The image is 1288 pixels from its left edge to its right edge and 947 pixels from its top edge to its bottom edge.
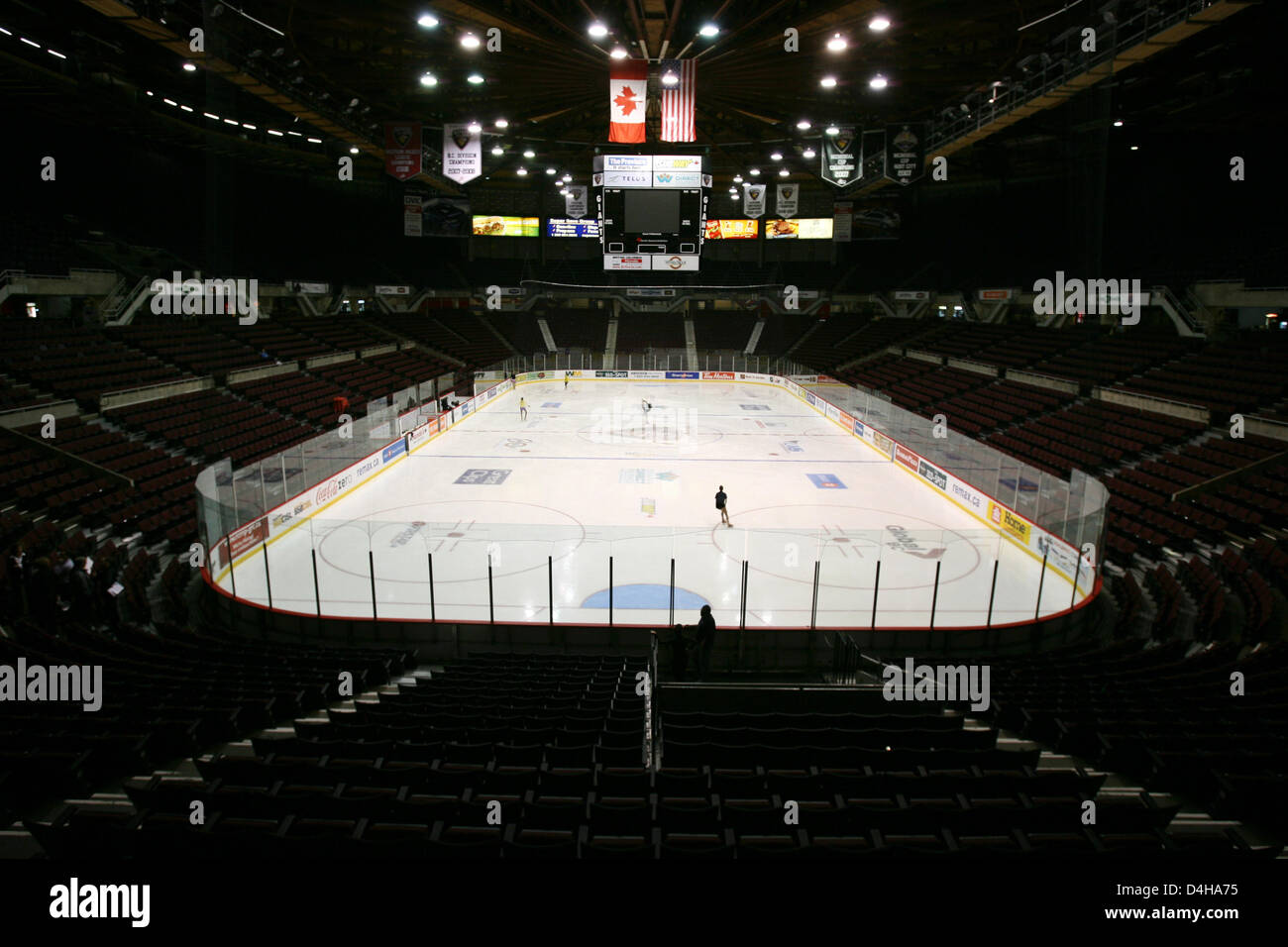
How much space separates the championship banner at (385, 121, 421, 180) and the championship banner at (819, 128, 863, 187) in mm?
14363

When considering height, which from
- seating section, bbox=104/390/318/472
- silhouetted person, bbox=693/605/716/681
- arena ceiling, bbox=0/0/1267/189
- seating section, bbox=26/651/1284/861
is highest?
arena ceiling, bbox=0/0/1267/189

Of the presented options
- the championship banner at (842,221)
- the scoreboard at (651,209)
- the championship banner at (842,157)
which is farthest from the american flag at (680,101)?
the championship banner at (842,221)

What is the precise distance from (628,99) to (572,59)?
3.09 metres

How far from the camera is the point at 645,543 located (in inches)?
577

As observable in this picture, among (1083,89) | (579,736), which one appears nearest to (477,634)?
(579,736)

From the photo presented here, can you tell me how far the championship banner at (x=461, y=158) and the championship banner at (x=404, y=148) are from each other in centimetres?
98

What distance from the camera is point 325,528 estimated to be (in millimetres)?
12023

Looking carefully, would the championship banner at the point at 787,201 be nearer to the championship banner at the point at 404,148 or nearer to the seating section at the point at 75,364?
the championship banner at the point at 404,148

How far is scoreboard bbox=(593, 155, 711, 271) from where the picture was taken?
64.7ft

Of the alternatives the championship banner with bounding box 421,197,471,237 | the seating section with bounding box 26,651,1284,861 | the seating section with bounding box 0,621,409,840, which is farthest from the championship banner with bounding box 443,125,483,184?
the seating section with bounding box 26,651,1284,861

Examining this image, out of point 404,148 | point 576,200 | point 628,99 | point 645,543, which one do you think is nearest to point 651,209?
point 628,99

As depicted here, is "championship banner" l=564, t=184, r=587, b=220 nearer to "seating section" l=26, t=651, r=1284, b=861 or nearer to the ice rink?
the ice rink

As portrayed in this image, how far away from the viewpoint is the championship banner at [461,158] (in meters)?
23.7
